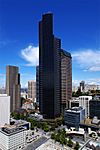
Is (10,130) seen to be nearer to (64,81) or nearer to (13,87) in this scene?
(64,81)

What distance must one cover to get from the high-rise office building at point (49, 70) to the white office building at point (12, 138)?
11.6 feet

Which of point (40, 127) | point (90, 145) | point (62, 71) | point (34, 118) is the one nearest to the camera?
point (90, 145)

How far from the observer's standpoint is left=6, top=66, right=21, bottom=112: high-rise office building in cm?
1146

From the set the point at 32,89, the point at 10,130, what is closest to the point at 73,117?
the point at 10,130

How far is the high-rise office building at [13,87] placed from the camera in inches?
451

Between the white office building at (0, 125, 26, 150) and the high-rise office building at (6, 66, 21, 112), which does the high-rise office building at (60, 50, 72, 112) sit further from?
the white office building at (0, 125, 26, 150)

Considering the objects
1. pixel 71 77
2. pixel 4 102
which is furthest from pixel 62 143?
pixel 71 77

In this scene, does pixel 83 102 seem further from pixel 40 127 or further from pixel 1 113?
pixel 1 113

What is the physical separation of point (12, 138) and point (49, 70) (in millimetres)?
4435

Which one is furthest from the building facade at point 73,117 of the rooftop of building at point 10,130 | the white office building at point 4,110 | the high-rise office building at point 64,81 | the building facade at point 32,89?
the building facade at point 32,89

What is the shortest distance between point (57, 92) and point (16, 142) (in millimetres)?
4259

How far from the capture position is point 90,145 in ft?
13.5

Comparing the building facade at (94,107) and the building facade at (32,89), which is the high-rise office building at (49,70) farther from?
the building facade at (32,89)

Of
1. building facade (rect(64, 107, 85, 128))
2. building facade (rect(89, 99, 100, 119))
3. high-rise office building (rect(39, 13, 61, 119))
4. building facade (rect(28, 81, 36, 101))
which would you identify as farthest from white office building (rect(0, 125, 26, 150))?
building facade (rect(28, 81, 36, 101))
